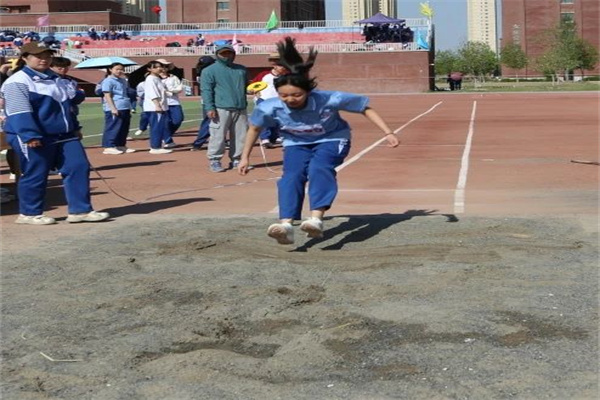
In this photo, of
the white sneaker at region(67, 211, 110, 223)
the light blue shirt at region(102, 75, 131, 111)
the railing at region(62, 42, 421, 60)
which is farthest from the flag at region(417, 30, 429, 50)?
the white sneaker at region(67, 211, 110, 223)

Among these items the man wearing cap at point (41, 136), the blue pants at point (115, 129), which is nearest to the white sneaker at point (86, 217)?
the man wearing cap at point (41, 136)

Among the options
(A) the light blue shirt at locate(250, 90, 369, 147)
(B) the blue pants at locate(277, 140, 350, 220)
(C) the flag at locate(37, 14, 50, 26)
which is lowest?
(B) the blue pants at locate(277, 140, 350, 220)

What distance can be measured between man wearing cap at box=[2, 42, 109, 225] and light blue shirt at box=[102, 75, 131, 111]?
8954 mm

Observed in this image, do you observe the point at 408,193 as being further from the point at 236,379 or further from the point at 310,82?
the point at 236,379

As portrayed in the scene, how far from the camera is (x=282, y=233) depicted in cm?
822

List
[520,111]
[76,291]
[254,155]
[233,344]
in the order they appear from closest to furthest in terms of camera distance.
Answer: [233,344]
[76,291]
[254,155]
[520,111]

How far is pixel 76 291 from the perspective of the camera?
701cm

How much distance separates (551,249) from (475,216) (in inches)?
74.6

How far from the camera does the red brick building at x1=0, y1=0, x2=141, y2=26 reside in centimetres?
9831

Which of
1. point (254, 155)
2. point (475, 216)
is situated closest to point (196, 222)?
point (475, 216)

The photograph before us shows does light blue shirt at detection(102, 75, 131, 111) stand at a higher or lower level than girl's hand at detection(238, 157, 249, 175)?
higher

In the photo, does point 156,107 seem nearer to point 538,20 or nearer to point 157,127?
point 157,127

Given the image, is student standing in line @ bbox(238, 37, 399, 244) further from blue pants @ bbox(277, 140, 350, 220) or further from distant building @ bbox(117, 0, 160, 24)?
distant building @ bbox(117, 0, 160, 24)

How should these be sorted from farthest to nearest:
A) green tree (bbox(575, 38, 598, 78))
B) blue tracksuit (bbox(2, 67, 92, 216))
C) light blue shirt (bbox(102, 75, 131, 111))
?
green tree (bbox(575, 38, 598, 78))
light blue shirt (bbox(102, 75, 131, 111))
blue tracksuit (bbox(2, 67, 92, 216))
